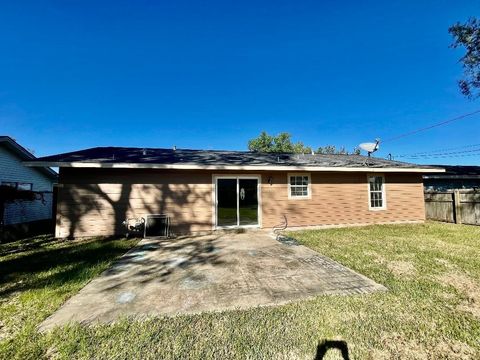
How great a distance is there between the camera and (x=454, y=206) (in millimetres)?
10266

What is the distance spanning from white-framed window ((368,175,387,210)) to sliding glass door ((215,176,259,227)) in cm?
531

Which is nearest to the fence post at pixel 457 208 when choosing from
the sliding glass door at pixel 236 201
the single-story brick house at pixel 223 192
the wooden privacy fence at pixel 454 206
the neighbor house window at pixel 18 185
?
the wooden privacy fence at pixel 454 206

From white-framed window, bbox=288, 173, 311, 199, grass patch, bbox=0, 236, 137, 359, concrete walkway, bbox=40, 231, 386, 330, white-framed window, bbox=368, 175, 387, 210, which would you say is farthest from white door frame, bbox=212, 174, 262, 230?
white-framed window, bbox=368, 175, 387, 210

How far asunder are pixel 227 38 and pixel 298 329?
13.1 meters

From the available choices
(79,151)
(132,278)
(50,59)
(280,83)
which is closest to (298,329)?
(132,278)

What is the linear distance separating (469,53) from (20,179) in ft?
88.3

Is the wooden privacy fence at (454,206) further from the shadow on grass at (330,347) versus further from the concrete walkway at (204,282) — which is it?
the shadow on grass at (330,347)

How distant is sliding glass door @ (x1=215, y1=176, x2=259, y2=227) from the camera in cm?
880

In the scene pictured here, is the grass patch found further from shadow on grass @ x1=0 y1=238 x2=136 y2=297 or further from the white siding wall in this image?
the white siding wall

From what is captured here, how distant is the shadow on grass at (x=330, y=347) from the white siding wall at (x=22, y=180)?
13.7 metres

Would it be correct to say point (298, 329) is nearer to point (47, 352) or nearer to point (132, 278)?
point (47, 352)

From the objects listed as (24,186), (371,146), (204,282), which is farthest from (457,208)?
(24,186)

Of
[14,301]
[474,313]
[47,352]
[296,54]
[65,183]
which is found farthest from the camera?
[296,54]

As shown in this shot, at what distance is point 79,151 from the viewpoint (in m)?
9.26
